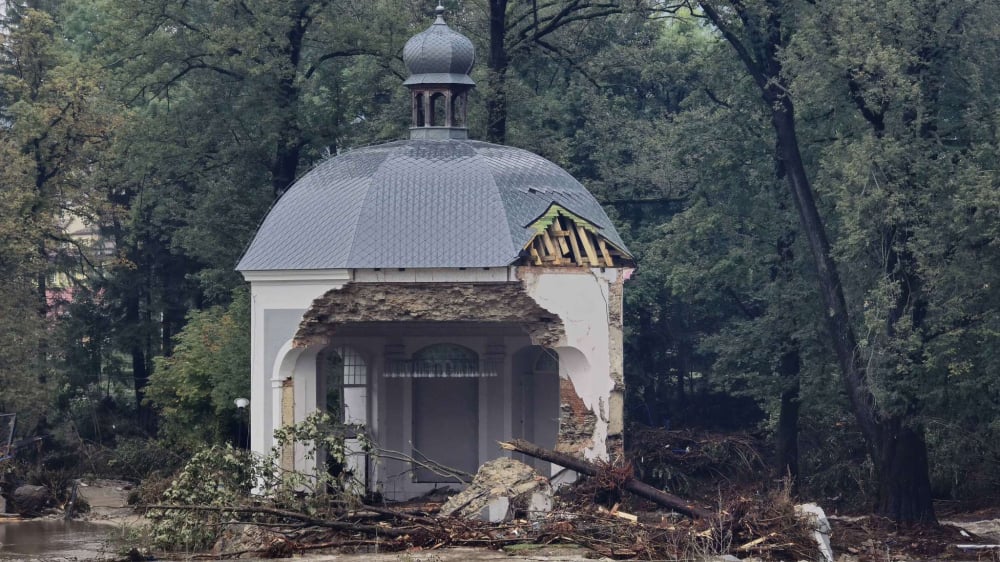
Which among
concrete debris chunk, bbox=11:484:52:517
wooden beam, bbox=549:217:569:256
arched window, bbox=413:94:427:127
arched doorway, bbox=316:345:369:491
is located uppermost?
arched window, bbox=413:94:427:127

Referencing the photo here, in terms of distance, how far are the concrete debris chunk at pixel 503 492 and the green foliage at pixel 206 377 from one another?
1063cm

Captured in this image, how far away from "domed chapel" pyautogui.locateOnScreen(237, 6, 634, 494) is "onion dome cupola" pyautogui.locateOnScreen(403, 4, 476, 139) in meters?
0.02

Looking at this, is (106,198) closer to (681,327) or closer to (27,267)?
(27,267)

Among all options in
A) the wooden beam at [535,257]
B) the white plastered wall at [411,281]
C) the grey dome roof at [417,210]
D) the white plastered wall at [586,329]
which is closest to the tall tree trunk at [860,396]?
the grey dome roof at [417,210]

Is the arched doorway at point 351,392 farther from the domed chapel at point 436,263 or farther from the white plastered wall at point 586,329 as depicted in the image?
the white plastered wall at point 586,329

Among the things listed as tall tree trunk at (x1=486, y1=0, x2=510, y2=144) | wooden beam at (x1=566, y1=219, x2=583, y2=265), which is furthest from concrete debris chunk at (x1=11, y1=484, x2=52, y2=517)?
wooden beam at (x1=566, y1=219, x2=583, y2=265)

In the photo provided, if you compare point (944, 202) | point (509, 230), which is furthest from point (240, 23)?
point (944, 202)

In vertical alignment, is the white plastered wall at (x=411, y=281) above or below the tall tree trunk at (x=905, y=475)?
above

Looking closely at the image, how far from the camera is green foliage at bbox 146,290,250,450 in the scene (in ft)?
103

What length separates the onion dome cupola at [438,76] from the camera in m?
26.4

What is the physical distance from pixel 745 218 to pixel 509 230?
30.2 feet

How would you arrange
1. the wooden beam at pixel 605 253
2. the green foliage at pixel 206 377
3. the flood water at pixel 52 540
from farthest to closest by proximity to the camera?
the green foliage at pixel 206 377 < the wooden beam at pixel 605 253 < the flood water at pixel 52 540

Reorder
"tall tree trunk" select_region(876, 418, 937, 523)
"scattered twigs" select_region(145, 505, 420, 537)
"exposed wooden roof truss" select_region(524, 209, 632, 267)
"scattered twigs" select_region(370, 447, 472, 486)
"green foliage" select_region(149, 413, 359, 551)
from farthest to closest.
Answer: "tall tree trunk" select_region(876, 418, 937, 523) → "exposed wooden roof truss" select_region(524, 209, 632, 267) → "scattered twigs" select_region(370, 447, 472, 486) → "green foliage" select_region(149, 413, 359, 551) → "scattered twigs" select_region(145, 505, 420, 537)

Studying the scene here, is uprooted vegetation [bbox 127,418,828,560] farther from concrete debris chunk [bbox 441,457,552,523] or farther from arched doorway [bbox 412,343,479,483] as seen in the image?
arched doorway [bbox 412,343,479,483]
